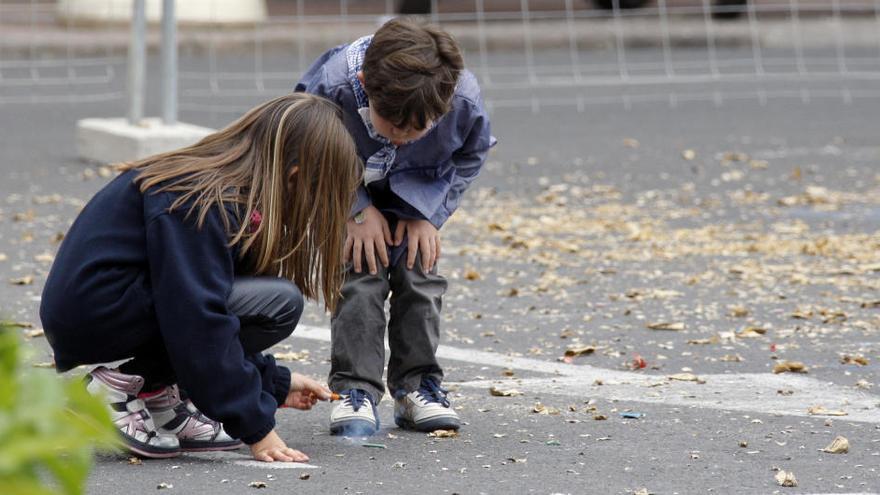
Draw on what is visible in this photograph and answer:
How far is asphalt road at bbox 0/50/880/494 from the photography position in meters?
3.34

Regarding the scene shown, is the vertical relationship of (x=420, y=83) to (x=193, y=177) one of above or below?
above

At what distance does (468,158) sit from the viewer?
392 centimetres

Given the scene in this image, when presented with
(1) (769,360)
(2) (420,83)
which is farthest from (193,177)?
(1) (769,360)

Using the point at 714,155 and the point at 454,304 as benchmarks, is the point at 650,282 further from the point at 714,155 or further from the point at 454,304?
the point at 714,155

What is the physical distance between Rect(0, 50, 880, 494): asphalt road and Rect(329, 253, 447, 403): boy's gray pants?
17 centimetres

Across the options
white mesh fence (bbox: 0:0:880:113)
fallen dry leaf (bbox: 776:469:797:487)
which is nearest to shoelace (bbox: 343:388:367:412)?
fallen dry leaf (bbox: 776:469:797:487)

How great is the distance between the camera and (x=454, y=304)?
18.8ft

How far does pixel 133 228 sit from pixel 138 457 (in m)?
0.58

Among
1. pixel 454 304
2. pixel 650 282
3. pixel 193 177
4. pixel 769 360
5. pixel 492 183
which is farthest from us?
pixel 492 183

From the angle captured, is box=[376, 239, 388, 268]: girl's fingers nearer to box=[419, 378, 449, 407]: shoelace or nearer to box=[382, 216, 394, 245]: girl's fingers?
box=[382, 216, 394, 245]: girl's fingers

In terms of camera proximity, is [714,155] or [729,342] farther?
[714,155]

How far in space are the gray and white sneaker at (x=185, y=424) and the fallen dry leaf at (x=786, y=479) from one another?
53.4 inches

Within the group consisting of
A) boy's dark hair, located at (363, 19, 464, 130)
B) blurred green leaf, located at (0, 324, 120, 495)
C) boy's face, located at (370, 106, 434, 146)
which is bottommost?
boy's face, located at (370, 106, 434, 146)

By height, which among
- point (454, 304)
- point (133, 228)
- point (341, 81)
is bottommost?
point (454, 304)
